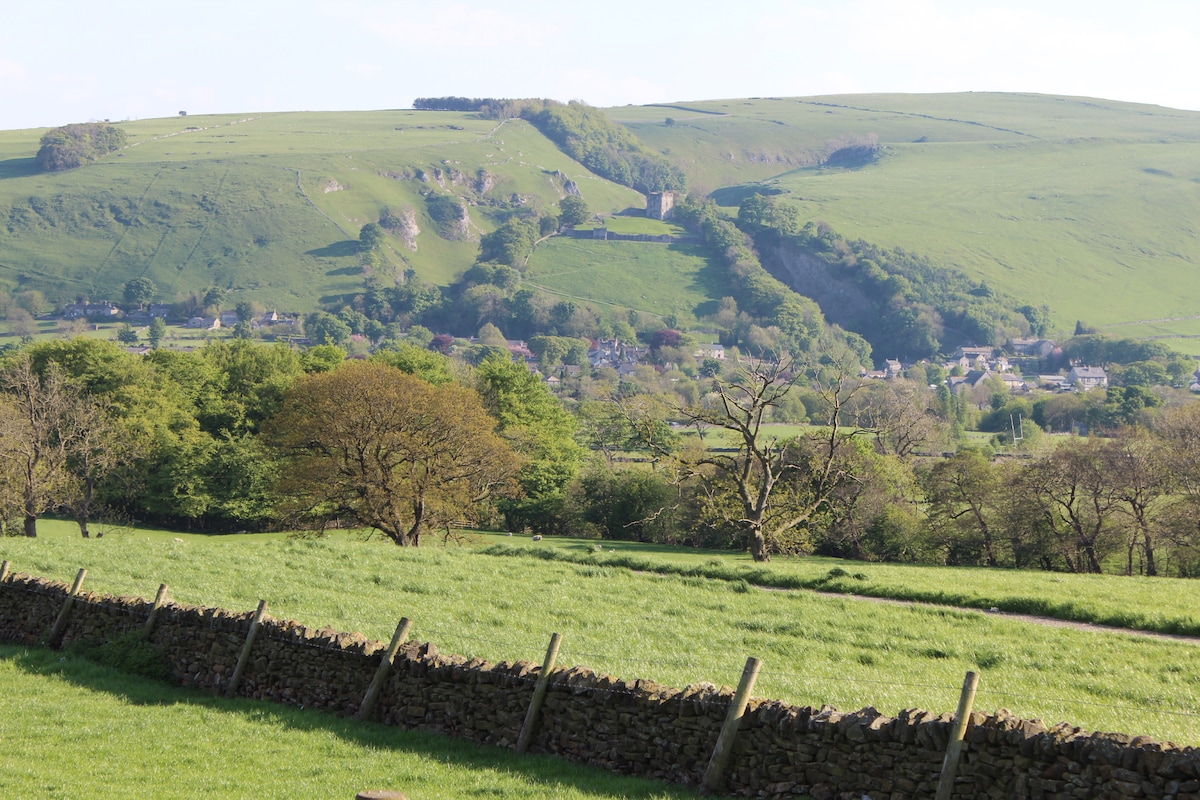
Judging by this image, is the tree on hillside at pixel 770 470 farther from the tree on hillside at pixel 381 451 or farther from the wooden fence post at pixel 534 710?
the wooden fence post at pixel 534 710

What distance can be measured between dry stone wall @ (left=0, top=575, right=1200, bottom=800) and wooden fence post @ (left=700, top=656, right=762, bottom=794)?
18 cm

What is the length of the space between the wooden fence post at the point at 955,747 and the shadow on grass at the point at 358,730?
2.91 meters

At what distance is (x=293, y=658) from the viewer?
57.2 feet

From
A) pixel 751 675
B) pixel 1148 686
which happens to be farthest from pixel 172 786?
pixel 1148 686

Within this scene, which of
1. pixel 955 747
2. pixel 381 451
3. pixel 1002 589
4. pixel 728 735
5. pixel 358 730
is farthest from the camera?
pixel 381 451

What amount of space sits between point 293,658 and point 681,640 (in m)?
7.38

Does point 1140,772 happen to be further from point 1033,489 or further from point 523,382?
point 523,382

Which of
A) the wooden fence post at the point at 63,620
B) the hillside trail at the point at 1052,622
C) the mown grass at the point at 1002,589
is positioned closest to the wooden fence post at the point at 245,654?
the wooden fence post at the point at 63,620

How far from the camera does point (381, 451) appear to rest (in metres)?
50.1

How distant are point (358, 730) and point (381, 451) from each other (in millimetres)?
35246

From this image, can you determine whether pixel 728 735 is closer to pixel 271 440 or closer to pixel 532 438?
pixel 271 440

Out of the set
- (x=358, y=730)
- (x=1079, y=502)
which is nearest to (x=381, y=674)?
(x=358, y=730)

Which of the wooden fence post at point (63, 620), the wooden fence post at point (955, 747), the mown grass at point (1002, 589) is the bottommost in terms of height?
the mown grass at point (1002, 589)

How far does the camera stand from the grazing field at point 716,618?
16938 mm
